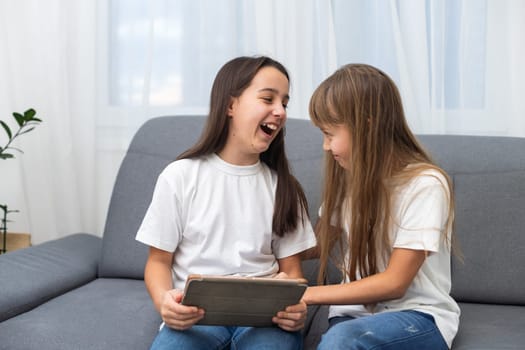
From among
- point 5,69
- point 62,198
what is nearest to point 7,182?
point 62,198

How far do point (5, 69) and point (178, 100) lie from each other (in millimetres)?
733

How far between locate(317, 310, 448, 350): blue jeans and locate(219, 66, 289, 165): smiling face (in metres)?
0.51

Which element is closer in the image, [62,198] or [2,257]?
[2,257]

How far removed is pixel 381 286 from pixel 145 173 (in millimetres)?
1017

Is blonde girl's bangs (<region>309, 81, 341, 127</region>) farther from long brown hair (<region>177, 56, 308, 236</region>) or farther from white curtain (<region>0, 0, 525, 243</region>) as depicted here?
white curtain (<region>0, 0, 525, 243</region>)

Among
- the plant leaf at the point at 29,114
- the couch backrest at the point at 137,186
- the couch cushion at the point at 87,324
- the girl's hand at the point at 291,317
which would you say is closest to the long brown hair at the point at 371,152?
the girl's hand at the point at 291,317

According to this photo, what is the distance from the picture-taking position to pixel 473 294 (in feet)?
6.79

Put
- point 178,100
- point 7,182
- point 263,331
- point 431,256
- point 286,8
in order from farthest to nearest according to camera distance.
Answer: point 7,182 < point 178,100 < point 286,8 < point 431,256 < point 263,331

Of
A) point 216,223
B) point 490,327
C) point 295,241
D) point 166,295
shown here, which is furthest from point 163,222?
point 490,327

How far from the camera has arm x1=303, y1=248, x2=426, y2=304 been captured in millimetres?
1611

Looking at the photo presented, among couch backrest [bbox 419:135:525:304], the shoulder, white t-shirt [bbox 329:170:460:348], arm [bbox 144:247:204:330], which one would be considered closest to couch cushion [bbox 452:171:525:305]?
couch backrest [bbox 419:135:525:304]

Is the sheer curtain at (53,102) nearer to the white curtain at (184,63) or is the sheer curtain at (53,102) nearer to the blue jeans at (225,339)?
the white curtain at (184,63)

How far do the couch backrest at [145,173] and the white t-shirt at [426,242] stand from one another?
545mm

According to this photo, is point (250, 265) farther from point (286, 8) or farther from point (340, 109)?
point (286, 8)
